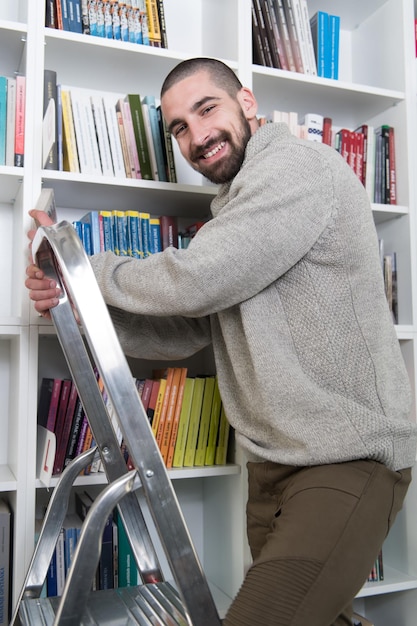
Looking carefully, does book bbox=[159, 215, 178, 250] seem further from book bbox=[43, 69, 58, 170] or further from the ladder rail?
the ladder rail

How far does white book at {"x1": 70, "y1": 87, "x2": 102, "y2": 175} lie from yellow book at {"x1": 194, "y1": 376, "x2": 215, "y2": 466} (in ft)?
2.07

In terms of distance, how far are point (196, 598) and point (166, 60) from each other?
135cm

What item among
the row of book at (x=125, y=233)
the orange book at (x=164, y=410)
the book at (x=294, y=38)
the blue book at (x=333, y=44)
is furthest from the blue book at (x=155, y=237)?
the blue book at (x=333, y=44)

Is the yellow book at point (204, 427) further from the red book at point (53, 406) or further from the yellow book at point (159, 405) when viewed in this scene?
the red book at point (53, 406)

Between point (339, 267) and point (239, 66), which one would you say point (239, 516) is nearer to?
point (339, 267)

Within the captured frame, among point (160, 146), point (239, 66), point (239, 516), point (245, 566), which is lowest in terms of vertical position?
point (245, 566)

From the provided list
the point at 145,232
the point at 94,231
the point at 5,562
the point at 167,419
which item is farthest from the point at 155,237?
the point at 5,562

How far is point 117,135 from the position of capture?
1.60 metres

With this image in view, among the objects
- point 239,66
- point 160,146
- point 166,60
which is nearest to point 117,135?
point 160,146

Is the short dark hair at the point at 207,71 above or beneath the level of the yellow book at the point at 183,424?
above

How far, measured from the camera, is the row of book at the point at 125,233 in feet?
5.03

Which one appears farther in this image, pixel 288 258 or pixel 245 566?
pixel 245 566

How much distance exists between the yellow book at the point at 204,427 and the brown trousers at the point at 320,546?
514mm

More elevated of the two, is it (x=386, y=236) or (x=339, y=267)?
(x=386, y=236)
